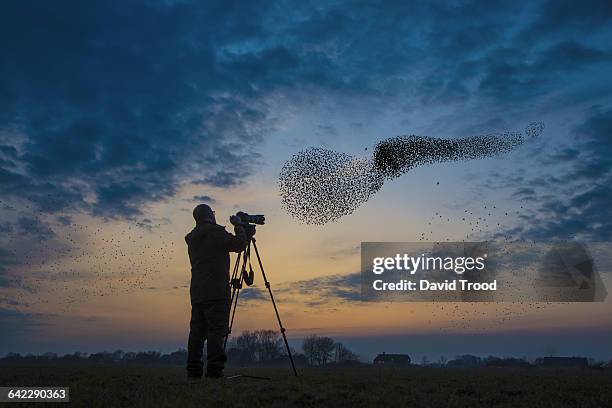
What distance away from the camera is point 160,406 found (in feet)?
20.8

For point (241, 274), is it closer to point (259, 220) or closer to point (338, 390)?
point (259, 220)

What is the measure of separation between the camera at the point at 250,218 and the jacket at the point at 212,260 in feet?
3.77

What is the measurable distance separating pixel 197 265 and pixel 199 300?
78 centimetres

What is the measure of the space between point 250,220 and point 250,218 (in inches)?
1.9

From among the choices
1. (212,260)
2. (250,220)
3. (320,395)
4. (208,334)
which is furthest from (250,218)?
(320,395)

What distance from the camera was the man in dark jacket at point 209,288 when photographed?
10.9 m

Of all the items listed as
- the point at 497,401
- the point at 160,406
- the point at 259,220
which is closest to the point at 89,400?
the point at 160,406

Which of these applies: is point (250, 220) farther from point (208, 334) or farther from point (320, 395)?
point (320, 395)

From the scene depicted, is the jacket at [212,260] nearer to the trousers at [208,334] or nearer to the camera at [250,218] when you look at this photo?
the trousers at [208,334]

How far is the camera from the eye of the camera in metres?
12.6

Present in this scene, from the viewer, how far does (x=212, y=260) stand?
1126 cm

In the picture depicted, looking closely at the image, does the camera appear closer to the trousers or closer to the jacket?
the jacket

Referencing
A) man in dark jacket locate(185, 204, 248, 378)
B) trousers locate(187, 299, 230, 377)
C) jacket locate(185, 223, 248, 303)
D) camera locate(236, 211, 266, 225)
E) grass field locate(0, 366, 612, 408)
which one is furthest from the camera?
camera locate(236, 211, 266, 225)

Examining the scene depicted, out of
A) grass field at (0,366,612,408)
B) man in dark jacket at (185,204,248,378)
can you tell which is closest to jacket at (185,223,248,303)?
man in dark jacket at (185,204,248,378)
